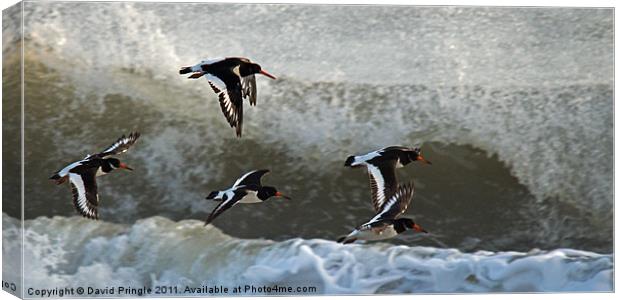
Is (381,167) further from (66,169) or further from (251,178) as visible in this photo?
(66,169)

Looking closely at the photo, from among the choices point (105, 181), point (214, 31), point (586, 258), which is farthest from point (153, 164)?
point (586, 258)

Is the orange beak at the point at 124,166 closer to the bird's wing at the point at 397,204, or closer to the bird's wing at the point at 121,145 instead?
the bird's wing at the point at 121,145

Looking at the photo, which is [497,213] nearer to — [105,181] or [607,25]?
[607,25]

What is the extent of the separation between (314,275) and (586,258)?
224 centimetres

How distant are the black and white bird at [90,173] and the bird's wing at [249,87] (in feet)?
2.96

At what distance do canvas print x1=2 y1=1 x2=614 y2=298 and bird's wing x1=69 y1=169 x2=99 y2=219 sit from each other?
0.05ft

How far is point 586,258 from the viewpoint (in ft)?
36.5

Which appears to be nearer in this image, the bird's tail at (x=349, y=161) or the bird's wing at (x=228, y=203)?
the bird's wing at (x=228, y=203)

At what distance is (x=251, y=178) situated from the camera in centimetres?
1060

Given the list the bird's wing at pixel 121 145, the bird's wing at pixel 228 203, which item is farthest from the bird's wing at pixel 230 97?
the bird's wing at pixel 121 145

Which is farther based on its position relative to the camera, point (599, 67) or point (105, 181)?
point (599, 67)

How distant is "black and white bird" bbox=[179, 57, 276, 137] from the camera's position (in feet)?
34.6

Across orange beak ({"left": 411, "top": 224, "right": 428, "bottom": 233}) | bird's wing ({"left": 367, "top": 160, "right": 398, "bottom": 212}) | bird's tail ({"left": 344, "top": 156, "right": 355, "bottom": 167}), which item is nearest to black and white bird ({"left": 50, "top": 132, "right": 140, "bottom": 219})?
bird's tail ({"left": 344, "top": 156, "right": 355, "bottom": 167})

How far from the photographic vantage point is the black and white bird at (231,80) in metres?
10.6
